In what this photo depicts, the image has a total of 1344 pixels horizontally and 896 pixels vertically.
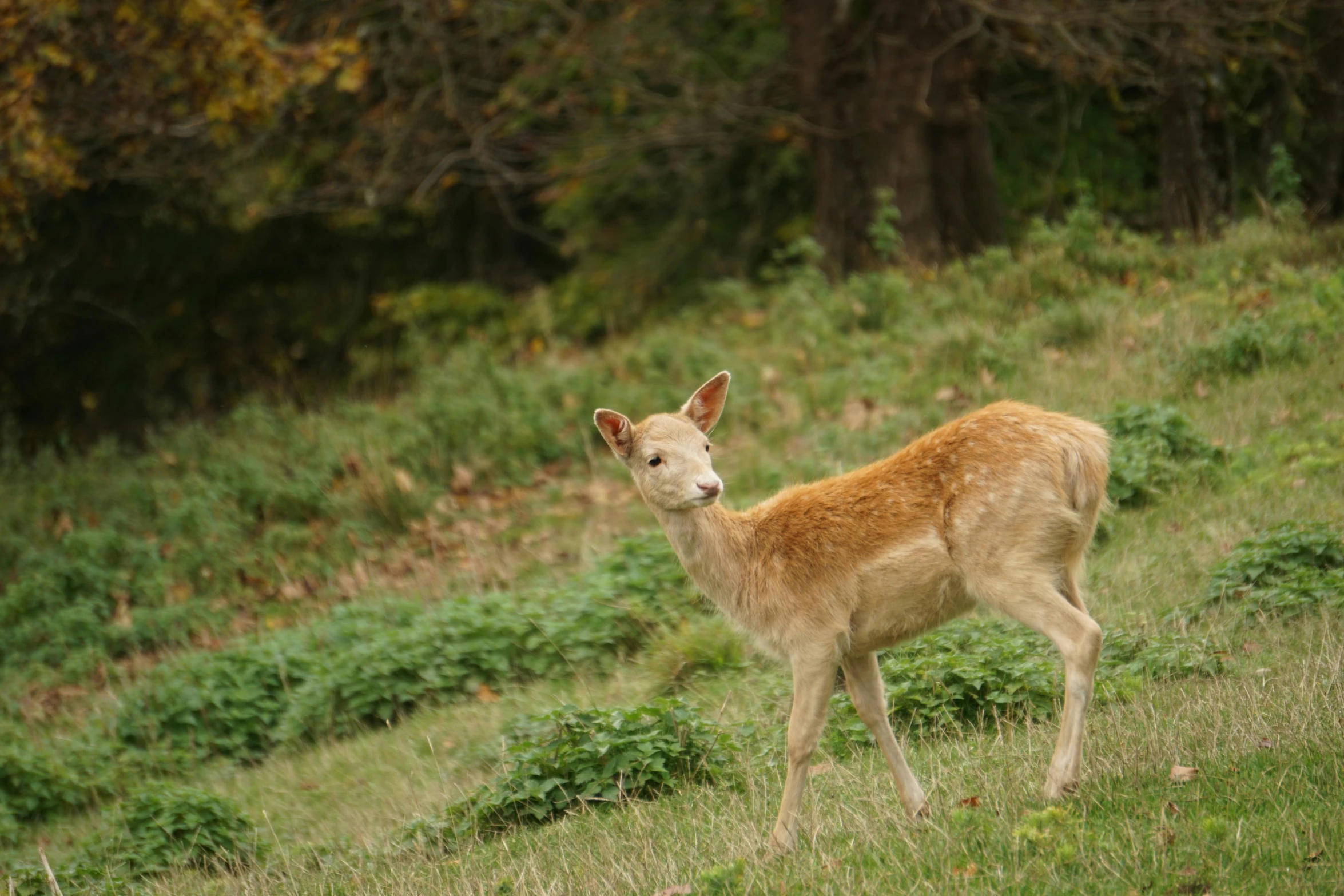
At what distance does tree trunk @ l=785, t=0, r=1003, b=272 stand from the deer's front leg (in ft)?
33.8

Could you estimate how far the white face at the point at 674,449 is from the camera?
5.95m

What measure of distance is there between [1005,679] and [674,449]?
6.44ft

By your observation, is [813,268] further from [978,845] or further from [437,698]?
[978,845]

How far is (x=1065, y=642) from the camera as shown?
5211mm

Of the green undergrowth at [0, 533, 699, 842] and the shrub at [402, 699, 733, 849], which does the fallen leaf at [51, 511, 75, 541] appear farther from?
the shrub at [402, 699, 733, 849]

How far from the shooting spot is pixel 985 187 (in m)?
15.8

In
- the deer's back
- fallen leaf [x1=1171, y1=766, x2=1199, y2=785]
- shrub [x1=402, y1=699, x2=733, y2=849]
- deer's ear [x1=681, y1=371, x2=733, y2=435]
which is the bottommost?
shrub [x1=402, y1=699, x2=733, y2=849]

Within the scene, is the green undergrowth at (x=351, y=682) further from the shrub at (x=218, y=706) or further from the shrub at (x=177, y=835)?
the shrub at (x=177, y=835)

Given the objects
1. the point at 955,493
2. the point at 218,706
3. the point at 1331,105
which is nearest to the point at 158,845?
the point at 218,706

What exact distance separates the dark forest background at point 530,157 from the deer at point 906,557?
338 inches

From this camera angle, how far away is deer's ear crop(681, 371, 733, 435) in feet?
21.5

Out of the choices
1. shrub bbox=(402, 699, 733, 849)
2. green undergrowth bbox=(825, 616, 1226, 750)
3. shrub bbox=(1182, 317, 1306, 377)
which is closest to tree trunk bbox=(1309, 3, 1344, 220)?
shrub bbox=(1182, 317, 1306, 377)

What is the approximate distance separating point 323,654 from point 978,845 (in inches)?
245

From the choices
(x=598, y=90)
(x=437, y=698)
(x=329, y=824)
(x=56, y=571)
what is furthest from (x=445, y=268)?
(x=329, y=824)
